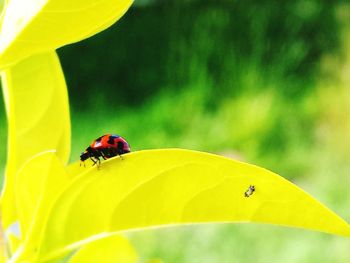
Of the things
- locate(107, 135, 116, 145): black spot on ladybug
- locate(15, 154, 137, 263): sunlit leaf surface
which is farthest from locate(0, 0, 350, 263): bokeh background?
locate(15, 154, 137, 263): sunlit leaf surface

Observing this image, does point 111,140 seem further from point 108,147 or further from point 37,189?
point 37,189

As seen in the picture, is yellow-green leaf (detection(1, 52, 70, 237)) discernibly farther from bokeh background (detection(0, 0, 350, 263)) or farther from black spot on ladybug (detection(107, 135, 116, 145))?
bokeh background (detection(0, 0, 350, 263))

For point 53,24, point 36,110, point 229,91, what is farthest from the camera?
point 229,91

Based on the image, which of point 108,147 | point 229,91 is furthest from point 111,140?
point 229,91

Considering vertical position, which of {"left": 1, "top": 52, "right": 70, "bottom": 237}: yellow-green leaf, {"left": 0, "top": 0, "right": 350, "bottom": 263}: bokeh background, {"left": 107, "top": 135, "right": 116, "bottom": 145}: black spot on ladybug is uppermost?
{"left": 0, "top": 0, "right": 350, "bottom": 263}: bokeh background

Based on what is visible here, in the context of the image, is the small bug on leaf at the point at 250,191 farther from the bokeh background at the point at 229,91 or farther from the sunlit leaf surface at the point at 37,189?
the bokeh background at the point at 229,91

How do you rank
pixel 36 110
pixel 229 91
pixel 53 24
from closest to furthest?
pixel 53 24
pixel 36 110
pixel 229 91
